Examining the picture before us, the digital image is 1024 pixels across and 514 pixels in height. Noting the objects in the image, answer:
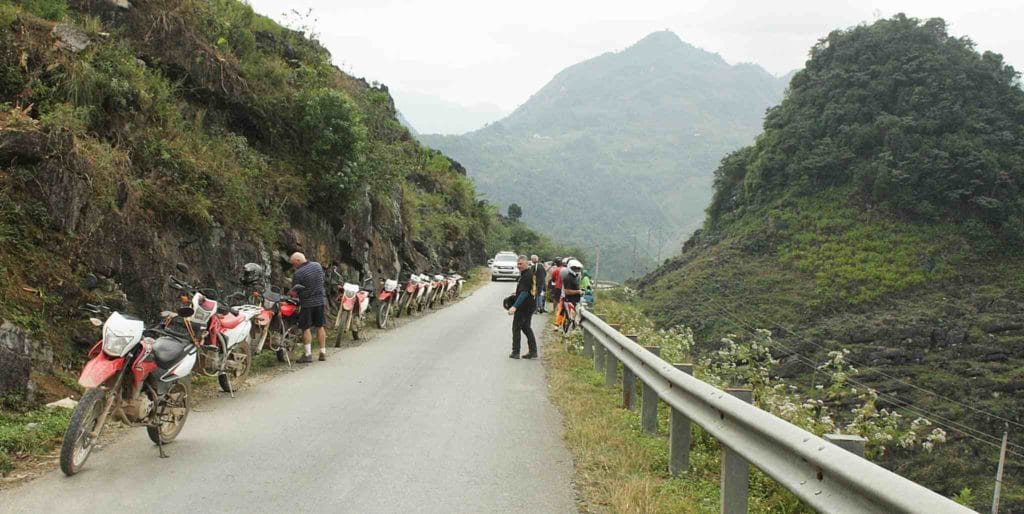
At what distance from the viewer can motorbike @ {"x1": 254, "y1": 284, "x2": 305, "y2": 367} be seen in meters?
10.7

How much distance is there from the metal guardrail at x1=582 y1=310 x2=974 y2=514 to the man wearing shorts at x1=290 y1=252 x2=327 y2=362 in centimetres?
601

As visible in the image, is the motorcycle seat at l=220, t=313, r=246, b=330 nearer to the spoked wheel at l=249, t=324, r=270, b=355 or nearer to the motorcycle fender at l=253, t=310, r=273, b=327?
the motorcycle fender at l=253, t=310, r=273, b=327

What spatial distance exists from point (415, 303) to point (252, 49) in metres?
8.07

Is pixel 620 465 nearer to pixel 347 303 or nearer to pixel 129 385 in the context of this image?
pixel 129 385

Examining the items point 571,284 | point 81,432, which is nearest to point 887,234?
point 571,284

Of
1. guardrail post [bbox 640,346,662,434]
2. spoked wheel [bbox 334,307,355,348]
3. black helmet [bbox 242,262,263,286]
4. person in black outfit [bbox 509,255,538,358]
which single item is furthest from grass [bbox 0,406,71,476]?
person in black outfit [bbox 509,255,538,358]

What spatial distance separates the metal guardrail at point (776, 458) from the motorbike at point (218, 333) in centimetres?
463

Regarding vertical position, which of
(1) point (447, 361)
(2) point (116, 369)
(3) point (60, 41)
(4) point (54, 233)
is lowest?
(1) point (447, 361)

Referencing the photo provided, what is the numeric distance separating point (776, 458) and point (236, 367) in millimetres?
6826

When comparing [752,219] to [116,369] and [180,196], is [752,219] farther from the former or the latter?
[116,369]

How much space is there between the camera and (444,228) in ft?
140

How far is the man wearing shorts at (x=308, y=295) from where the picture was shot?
37.4ft

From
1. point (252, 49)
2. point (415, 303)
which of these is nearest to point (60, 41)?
point (252, 49)

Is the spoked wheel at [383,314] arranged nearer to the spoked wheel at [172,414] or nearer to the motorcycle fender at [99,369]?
the spoked wheel at [172,414]
